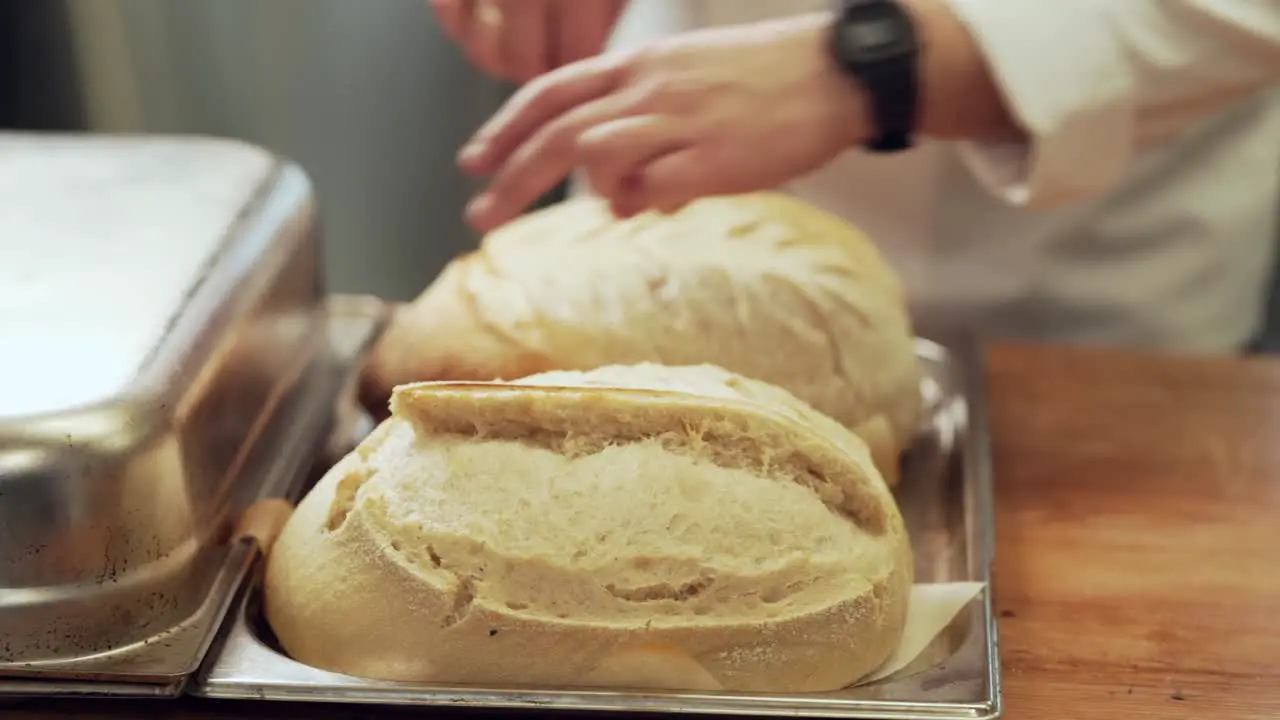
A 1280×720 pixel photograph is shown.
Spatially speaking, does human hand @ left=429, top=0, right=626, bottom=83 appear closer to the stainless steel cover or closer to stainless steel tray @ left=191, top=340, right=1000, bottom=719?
the stainless steel cover

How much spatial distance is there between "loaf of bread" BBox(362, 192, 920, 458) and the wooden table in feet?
0.41

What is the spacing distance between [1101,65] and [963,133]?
0.33ft

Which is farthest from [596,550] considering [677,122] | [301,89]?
[301,89]

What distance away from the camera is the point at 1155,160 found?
1.11m

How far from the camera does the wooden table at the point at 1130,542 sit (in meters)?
0.68

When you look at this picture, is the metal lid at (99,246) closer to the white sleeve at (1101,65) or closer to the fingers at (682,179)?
the fingers at (682,179)

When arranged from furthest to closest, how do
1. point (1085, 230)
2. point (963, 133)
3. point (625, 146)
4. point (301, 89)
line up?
point (301, 89), point (1085, 230), point (963, 133), point (625, 146)

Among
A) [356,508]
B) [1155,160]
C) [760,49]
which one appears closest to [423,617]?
[356,508]

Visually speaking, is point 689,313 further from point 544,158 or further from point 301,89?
point 301,89

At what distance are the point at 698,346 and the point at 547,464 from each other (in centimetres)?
20

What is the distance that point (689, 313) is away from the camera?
0.83 m

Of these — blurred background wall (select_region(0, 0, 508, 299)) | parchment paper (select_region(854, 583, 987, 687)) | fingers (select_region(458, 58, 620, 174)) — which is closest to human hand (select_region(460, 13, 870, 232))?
fingers (select_region(458, 58, 620, 174))

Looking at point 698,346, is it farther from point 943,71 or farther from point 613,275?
point 943,71

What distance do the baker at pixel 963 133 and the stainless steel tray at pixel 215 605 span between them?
0.17 metres
